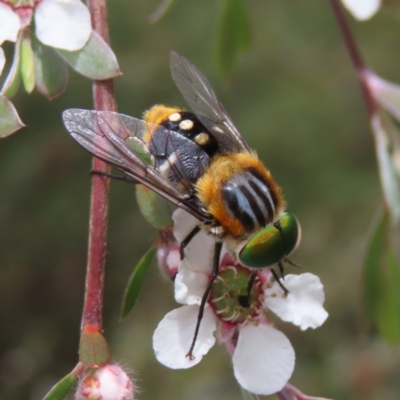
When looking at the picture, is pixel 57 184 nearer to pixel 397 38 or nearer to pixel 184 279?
pixel 397 38

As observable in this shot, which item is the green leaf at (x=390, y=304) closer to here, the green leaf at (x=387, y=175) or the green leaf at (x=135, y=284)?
the green leaf at (x=387, y=175)

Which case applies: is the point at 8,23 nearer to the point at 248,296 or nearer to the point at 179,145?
the point at 179,145

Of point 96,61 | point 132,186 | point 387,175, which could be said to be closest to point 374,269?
point 387,175

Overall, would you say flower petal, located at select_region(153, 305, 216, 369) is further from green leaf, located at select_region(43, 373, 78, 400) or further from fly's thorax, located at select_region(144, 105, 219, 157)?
fly's thorax, located at select_region(144, 105, 219, 157)

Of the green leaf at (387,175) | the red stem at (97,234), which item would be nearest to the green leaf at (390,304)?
the green leaf at (387,175)

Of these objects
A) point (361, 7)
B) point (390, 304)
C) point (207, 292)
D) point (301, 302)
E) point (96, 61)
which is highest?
point (96, 61)

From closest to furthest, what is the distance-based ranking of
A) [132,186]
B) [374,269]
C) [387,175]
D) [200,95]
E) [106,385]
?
1. [106,385]
2. [200,95]
3. [387,175]
4. [374,269]
5. [132,186]

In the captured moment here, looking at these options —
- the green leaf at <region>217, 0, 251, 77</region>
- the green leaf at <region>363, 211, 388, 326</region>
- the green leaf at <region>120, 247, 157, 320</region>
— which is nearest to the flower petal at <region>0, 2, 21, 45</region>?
the green leaf at <region>120, 247, 157, 320</region>

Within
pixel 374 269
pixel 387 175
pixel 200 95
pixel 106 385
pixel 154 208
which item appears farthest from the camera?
pixel 374 269
